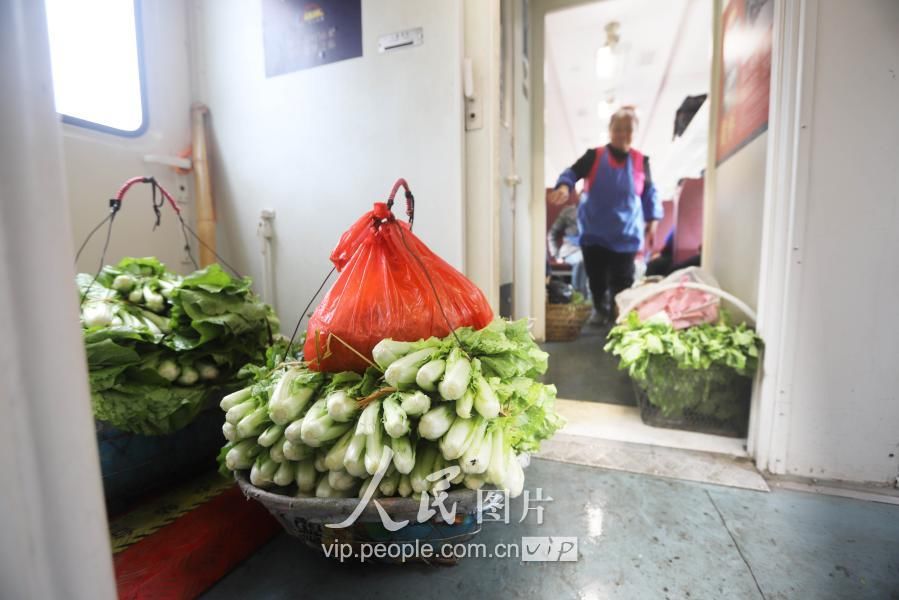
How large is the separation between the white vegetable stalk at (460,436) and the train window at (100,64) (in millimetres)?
2068

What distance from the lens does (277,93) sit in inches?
76.0

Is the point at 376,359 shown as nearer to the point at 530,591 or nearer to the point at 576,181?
the point at 530,591

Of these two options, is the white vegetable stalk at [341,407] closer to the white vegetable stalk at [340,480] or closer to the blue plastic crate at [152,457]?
the white vegetable stalk at [340,480]

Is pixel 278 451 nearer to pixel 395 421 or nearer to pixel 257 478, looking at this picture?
pixel 257 478

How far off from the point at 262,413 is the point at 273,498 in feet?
0.58

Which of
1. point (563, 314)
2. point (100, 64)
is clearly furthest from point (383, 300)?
point (563, 314)

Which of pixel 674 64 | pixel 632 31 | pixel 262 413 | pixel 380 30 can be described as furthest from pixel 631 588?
pixel 674 64

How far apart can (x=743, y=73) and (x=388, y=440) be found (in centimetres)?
255

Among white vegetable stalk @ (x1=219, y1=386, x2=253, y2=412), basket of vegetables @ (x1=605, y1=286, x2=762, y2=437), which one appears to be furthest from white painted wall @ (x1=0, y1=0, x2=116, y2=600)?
basket of vegetables @ (x1=605, y1=286, x2=762, y2=437)

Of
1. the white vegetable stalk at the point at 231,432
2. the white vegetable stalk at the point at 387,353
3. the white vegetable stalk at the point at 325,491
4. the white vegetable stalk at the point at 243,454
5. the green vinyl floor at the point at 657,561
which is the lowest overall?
the green vinyl floor at the point at 657,561

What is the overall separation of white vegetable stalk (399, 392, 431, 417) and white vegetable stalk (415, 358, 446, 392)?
0.02 meters

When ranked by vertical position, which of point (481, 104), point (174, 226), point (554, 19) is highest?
point (554, 19)

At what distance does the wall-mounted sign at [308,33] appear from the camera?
175 cm

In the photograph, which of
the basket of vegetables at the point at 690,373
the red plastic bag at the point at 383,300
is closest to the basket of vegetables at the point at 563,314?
the basket of vegetables at the point at 690,373
